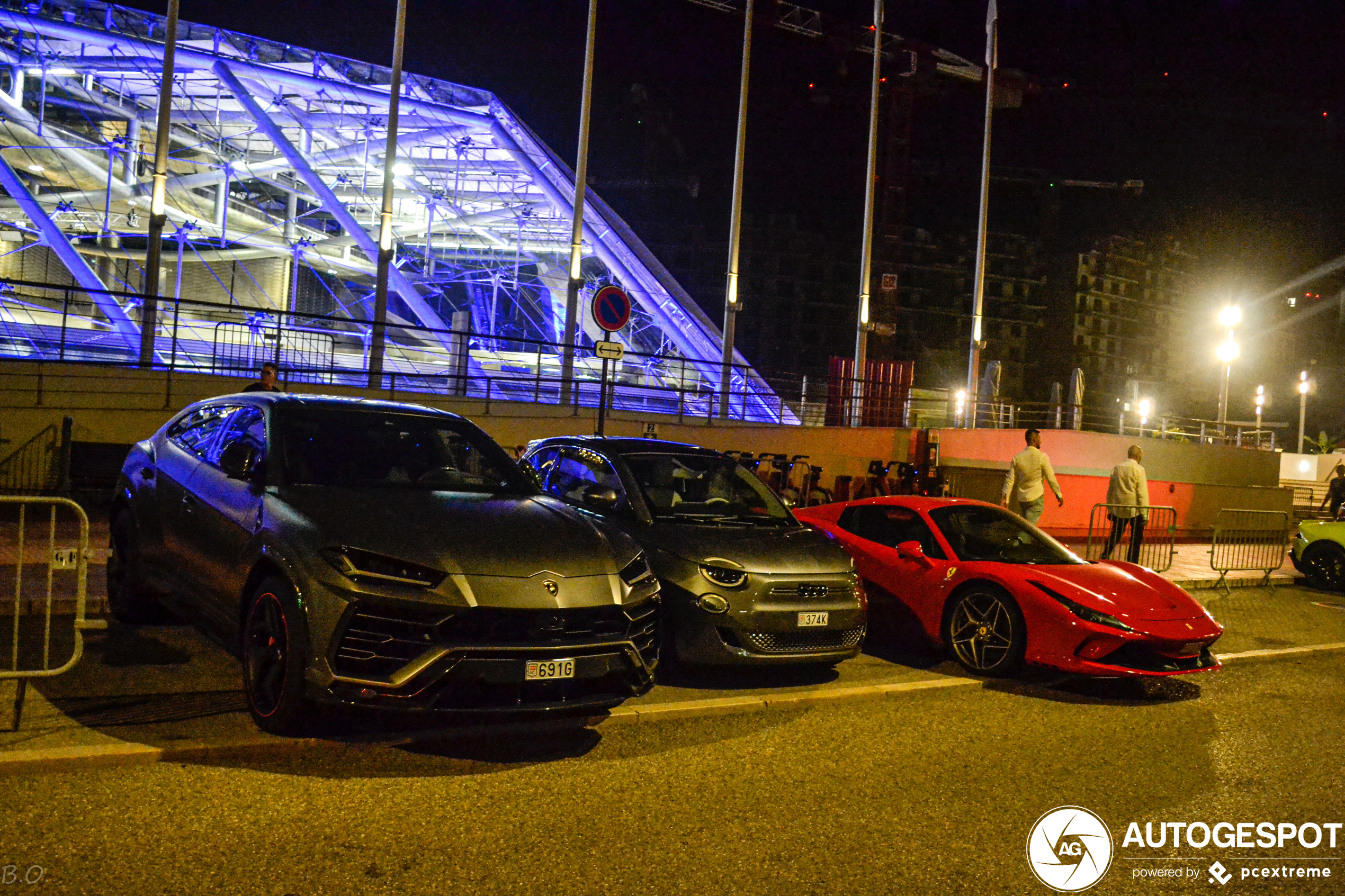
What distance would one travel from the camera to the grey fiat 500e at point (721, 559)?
6391mm

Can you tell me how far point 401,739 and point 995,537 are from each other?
532 centimetres

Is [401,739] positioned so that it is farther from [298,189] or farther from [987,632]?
[298,189]

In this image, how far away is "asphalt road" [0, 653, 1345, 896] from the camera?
3.57 meters

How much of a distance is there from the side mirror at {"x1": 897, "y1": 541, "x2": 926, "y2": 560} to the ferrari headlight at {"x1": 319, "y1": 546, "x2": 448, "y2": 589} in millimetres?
4419

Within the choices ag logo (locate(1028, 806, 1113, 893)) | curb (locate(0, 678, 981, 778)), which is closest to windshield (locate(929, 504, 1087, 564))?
curb (locate(0, 678, 981, 778))

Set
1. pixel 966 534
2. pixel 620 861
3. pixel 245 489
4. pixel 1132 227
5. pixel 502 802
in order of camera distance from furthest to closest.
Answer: pixel 1132 227
pixel 966 534
pixel 245 489
pixel 502 802
pixel 620 861

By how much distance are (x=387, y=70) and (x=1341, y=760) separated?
102 feet

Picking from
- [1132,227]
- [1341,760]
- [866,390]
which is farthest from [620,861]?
[1132,227]

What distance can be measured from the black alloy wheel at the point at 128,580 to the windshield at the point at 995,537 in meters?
5.87

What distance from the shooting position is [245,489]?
5.50 meters

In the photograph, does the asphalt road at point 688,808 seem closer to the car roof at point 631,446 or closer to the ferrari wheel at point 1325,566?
the car roof at point 631,446

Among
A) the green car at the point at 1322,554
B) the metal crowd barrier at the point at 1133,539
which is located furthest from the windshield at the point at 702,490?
the green car at the point at 1322,554

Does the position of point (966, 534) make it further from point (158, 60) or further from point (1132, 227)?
point (1132, 227)

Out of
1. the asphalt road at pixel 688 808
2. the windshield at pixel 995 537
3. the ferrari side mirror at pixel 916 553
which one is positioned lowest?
the asphalt road at pixel 688 808
